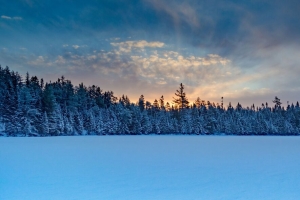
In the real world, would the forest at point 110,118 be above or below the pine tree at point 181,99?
below

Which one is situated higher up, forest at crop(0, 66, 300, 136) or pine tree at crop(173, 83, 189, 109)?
pine tree at crop(173, 83, 189, 109)

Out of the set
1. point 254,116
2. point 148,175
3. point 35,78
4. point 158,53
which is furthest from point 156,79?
point 35,78

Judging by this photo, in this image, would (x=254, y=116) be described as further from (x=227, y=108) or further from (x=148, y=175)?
(x=148, y=175)

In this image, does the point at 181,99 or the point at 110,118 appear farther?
the point at 181,99

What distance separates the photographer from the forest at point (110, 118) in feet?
157

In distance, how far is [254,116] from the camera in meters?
62.6

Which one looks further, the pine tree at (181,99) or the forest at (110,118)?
the pine tree at (181,99)

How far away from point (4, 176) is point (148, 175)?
4.52 metres

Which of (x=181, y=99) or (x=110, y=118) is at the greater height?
(x=181, y=99)

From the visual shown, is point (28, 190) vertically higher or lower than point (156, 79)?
lower

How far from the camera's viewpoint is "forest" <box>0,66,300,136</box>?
4794 centimetres

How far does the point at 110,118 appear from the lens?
5875 centimetres

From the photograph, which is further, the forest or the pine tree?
the pine tree

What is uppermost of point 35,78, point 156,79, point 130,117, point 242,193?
point 35,78
